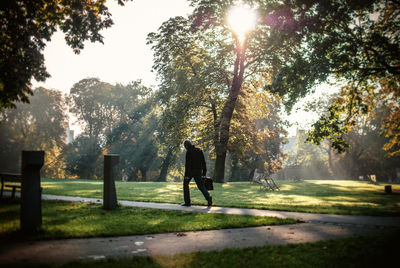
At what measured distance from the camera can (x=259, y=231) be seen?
5.60m

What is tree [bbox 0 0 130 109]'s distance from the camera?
32.3 ft

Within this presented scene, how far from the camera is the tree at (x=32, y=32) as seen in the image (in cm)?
984

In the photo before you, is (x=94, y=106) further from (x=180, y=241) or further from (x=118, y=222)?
(x=180, y=241)

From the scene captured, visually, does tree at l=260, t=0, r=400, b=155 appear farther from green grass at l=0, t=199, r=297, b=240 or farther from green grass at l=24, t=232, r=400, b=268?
green grass at l=24, t=232, r=400, b=268

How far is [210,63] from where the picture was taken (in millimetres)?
24266

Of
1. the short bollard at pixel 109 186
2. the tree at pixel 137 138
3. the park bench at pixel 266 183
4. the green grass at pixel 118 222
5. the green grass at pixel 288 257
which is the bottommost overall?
the park bench at pixel 266 183

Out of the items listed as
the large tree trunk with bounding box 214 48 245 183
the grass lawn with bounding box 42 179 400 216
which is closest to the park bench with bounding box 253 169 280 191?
the grass lawn with bounding box 42 179 400 216

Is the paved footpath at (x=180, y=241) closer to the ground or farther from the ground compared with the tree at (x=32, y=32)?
closer to the ground

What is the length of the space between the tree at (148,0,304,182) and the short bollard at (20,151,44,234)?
17.8 meters

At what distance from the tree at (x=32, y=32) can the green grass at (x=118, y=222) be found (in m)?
4.94

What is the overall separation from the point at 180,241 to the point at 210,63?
69.5 feet

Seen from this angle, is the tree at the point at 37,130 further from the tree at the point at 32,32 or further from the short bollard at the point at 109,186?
the short bollard at the point at 109,186

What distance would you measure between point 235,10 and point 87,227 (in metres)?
19.3

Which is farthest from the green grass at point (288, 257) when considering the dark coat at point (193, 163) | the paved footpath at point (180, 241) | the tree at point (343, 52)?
the tree at point (343, 52)
